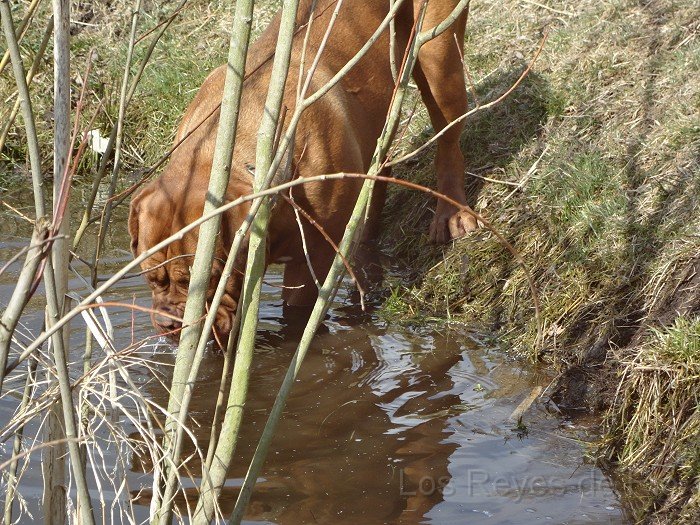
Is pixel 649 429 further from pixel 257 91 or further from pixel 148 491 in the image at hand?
pixel 257 91

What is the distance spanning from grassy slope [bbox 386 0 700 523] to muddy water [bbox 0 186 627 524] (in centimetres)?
19

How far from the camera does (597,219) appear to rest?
428 centimetres

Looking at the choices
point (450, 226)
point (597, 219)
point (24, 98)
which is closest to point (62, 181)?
point (24, 98)

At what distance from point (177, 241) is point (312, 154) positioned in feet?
2.58

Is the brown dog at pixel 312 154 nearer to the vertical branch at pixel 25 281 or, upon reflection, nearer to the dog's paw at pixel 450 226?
the dog's paw at pixel 450 226

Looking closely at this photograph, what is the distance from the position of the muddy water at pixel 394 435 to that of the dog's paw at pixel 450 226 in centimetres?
76

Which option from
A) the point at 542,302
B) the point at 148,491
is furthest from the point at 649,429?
the point at 148,491

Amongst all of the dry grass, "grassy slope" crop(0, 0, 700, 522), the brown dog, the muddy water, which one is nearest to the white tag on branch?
"grassy slope" crop(0, 0, 700, 522)

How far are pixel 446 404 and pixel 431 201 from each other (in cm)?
202

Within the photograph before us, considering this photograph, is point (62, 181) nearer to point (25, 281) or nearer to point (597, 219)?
point (25, 281)

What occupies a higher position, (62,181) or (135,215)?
(62,181)

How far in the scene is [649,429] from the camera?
2961 millimetres

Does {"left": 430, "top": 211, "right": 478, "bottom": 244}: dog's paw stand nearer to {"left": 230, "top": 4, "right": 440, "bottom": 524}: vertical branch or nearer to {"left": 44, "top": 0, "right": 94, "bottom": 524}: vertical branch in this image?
{"left": 230, "top": 4, "right": 440, "bottom": 524}: vertical branch

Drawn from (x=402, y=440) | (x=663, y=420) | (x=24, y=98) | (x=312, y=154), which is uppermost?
(x=24, y=98)
